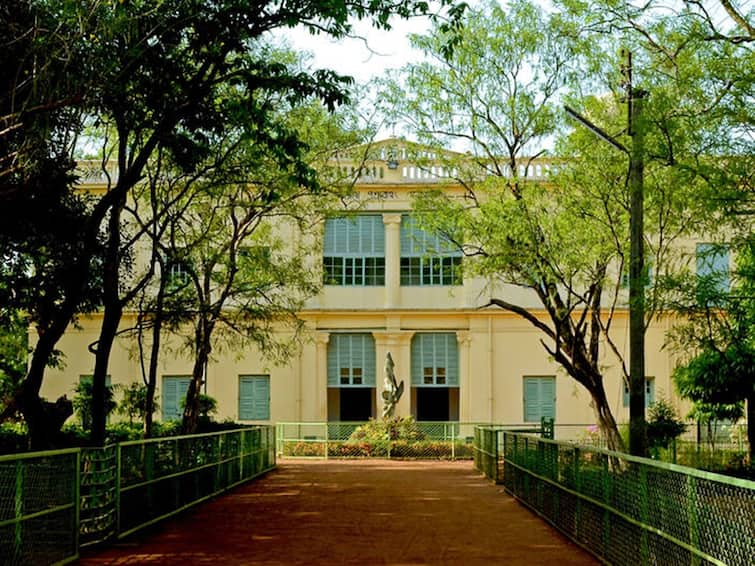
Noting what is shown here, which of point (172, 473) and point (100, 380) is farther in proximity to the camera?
point (172, 473)

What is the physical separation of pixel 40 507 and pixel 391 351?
30.8 m

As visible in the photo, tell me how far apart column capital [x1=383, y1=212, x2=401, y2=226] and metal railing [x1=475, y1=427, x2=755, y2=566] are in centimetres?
2314

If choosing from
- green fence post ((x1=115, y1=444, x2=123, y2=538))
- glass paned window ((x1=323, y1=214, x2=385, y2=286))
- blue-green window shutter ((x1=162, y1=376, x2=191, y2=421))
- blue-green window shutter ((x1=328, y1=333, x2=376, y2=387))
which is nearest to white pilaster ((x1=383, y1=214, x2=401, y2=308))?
glass paned window ((x1=323, y1=214, x2=385, y2=286))

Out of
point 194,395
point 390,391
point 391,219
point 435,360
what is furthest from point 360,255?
point 194,395

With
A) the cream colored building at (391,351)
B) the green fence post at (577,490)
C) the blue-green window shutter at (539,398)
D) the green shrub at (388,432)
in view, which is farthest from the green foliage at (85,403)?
the green fence post at (577,490)

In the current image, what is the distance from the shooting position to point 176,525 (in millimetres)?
16359

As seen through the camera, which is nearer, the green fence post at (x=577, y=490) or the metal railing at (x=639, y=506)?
the metal railing at (x=639, y=506)

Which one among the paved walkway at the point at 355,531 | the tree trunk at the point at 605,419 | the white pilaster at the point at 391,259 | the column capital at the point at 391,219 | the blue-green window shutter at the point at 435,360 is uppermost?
the column capital at the point at 391,219

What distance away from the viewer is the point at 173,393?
42125mm

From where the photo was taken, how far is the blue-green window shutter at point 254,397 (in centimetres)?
4162

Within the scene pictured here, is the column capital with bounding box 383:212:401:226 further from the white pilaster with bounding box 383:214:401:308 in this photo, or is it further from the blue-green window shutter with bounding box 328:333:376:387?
the blue-green window shutter with bounding box 328:333:376:387

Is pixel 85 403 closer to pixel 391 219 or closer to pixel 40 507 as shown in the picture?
pixel 391 219

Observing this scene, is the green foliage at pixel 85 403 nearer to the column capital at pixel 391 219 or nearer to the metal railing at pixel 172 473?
the metal railing at pixel 172 473

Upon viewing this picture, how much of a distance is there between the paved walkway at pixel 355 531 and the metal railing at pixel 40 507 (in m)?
0.62
